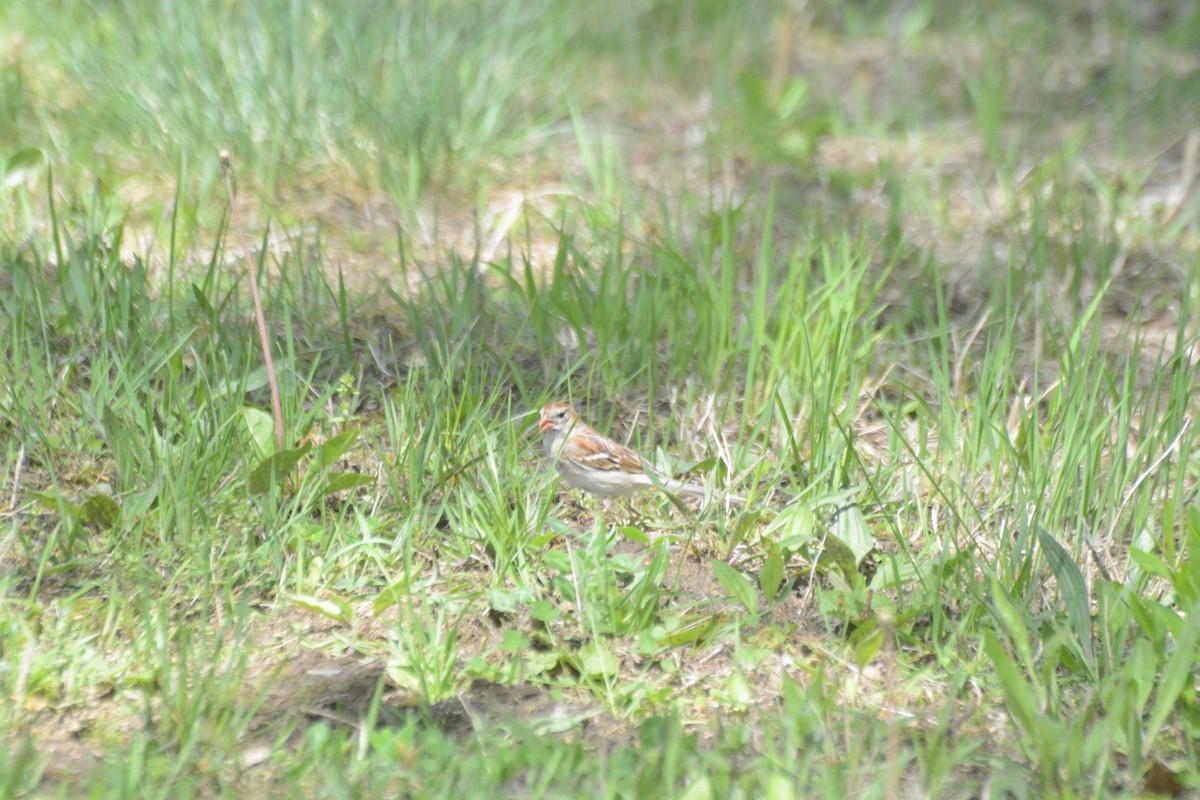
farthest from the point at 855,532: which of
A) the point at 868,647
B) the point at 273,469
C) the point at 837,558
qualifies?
the point at 273,469

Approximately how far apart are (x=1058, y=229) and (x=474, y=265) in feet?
8.14

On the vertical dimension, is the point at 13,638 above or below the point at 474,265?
below

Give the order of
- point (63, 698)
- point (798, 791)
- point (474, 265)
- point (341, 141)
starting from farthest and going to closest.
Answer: point (341, 141)
point (474, 265)
point (63, 698)
point (798, 791)

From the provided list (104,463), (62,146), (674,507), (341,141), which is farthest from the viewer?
(341,141)

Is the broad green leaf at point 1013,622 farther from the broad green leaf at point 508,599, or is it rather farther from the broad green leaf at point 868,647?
the broad green leaf at point 508,599

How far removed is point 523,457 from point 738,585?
31.9 inches

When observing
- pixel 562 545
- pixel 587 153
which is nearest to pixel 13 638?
pixel 562 545

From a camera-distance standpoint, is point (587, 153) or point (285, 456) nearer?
point (285, 456)

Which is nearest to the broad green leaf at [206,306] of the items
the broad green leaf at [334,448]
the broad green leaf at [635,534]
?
the broad green leaf at [334,448]

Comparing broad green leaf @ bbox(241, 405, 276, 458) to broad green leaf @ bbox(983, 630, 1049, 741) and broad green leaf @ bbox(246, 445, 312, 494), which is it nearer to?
broad green leaf @ bbox(246, 445, 312, 494)

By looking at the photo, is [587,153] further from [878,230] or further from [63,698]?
[63,698]

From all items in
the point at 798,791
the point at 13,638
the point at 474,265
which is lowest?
the point at 798,791

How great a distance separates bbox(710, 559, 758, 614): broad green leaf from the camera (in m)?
2.90

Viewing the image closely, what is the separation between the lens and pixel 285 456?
9.91 feet
